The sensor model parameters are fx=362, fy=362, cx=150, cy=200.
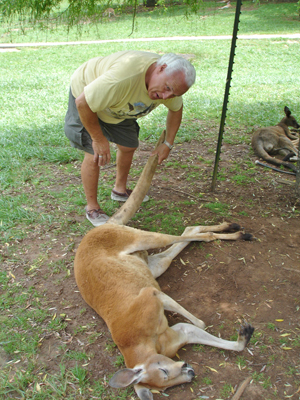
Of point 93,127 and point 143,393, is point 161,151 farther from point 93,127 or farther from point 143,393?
point 143,393

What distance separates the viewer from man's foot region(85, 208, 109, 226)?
4215mm

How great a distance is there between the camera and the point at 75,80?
145 inches

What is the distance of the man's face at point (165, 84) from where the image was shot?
298 cm

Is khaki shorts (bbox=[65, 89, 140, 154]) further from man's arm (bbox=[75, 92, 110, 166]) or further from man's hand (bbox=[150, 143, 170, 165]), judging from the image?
man's hand (bbox=[150, 143, 170, 165])

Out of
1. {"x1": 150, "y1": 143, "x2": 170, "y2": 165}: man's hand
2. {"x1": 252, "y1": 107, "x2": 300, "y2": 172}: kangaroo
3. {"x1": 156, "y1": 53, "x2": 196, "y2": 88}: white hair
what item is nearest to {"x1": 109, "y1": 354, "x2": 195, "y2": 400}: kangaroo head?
{"x1": 150, "y1": 143, "x2": 170, "y2": 165}: man's hand

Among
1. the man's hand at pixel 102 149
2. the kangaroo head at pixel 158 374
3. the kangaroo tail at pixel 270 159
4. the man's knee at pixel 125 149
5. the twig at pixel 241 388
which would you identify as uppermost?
the man's hand at pixel 102 149

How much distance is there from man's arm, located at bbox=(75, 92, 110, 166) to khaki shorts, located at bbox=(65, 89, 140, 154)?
0.32m

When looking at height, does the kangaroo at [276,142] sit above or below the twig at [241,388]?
above

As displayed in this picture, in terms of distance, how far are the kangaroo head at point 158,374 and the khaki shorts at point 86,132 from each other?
232cm

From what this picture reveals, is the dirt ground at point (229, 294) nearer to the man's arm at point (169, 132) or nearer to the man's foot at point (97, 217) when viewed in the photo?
the man's foot at point (97, 217)

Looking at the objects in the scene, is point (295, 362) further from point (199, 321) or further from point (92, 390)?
point (92, 390)

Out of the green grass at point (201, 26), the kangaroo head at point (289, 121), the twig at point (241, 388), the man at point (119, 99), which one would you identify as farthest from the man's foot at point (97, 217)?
the green grass at point (201, 26)

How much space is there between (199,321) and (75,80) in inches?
102

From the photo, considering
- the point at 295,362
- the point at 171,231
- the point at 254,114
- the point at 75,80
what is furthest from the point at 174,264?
the point at 254,114
